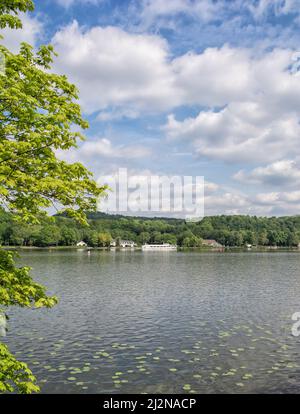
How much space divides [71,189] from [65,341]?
1966 centimetres

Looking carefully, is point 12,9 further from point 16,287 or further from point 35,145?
point 16,287

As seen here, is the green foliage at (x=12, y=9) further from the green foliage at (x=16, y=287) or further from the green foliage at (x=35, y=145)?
the green foliage at (x=16, y=287)

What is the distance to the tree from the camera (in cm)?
1250

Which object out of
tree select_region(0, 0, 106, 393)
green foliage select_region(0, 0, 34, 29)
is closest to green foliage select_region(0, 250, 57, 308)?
tree select_region(0, 0, 106, 393)

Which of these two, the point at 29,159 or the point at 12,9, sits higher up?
the point at 12,9

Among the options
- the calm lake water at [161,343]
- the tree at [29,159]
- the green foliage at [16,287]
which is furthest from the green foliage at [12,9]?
the calm lake water at [161,343]

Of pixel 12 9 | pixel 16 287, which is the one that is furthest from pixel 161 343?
pixel 12 9

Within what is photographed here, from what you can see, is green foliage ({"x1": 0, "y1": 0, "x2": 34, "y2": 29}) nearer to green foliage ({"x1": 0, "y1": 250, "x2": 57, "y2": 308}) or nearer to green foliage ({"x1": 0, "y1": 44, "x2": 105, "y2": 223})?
green foliage ({"x1": 0, "y1": 44, "x2": 105, "y2": 223})

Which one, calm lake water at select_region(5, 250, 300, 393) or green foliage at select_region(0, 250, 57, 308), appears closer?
green foliage at select_region(0, 250, 57, 308)

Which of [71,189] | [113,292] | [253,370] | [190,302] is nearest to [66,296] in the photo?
[113,292]

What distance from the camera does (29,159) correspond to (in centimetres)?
1276

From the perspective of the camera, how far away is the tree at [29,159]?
12.5m

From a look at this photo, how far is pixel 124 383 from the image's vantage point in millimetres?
21328
